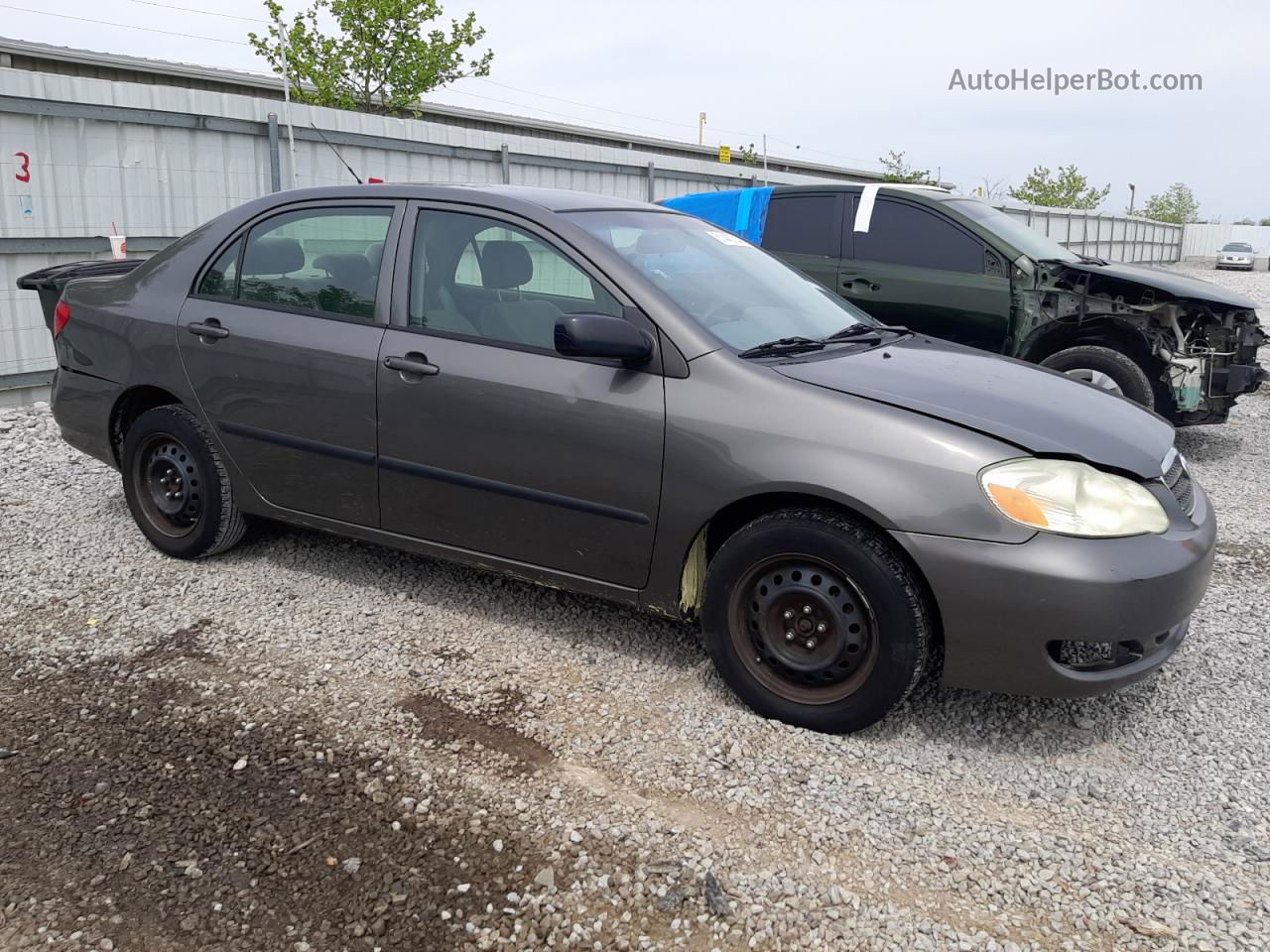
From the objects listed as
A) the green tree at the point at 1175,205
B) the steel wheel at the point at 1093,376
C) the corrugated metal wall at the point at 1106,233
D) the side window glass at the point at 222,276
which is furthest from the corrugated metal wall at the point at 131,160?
the green tree at the point at 1175,205

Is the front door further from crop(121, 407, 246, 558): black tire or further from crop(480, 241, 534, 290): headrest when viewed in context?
crop(121, 407, 246, 558): black tire

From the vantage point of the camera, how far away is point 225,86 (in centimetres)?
2828

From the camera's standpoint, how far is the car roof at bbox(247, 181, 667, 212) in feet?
12.9

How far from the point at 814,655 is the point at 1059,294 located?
5.00 m

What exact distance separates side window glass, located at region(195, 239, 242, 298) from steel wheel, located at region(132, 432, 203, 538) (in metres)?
0.67

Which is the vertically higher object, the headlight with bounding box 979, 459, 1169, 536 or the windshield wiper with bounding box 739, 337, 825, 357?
the windshield wiper with bounding box 739, 337, 825, 357

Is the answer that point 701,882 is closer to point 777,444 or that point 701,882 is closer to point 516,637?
point 777,444

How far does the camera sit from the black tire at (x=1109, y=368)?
277 inches

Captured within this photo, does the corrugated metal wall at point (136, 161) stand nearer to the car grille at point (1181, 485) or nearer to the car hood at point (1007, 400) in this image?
the car hood at point (1007, 400)

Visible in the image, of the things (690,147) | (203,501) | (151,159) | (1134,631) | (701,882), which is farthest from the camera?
(690,147)

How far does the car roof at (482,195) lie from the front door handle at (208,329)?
0.61m

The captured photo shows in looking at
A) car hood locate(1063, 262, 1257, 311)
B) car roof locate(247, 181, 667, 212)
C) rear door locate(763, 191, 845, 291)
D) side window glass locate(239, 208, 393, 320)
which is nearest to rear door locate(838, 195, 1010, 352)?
rear door locate(763, 191, 845, 291)

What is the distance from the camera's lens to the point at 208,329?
172 inches

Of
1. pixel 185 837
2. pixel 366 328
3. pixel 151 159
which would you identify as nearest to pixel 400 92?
pixel 151 159
